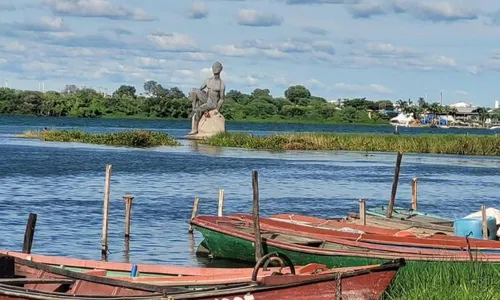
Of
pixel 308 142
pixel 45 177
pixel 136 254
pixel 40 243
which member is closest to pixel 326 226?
pixel 136 254

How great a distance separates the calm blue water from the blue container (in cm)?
622

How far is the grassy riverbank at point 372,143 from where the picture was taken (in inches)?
2959

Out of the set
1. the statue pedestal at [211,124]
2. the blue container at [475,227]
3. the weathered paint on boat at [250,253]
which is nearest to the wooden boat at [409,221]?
the blue container at [475,227]

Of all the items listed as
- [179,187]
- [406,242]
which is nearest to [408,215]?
[406,242]

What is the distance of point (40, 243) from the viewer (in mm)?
28453

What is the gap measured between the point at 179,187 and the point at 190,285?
29422 millimetres

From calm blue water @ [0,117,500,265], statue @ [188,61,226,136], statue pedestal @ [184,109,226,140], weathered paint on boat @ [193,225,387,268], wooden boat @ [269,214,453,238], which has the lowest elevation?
calm blue water @ [0,117,500,265]

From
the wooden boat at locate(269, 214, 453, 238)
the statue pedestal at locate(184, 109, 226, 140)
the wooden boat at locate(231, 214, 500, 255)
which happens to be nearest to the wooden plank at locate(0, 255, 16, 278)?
the wooden boat at locate(231, 214, 500, 255)

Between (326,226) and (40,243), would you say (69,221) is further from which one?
(326,226)

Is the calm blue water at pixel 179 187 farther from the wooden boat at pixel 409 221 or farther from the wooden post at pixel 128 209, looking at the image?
the wooden boat at pixel 409 221

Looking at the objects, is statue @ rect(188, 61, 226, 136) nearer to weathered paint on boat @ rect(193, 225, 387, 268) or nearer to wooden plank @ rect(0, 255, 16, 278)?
Result: weathered paint on boat @ rect(193, 225, 387, 268)

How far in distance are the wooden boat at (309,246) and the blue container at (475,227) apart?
1.94 metres

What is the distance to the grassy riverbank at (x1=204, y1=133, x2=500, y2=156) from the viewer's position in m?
75.2

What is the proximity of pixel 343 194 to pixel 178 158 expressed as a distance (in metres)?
22.0
